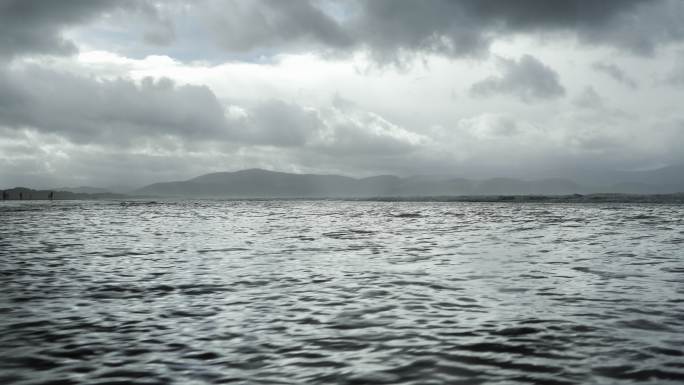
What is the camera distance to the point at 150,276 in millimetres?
18203

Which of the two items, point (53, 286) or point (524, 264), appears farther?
point (524, 264)

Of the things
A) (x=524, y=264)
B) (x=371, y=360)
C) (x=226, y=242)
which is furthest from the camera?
(x=226, y=242)

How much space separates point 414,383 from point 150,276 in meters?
13.2

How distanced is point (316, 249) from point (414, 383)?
20.1 m

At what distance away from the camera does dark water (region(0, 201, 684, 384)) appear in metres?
8.30

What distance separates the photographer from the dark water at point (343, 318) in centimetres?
830

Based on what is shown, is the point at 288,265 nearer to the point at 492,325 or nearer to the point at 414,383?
the point at 492,325

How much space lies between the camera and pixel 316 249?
2758 centimetres

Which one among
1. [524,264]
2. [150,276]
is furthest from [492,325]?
[150,276]

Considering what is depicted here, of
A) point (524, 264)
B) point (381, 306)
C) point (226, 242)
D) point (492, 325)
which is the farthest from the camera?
point (226, 242)

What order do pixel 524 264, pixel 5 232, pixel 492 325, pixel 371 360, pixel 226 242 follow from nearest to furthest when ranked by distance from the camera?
pixel 371 360 → pixel 492 325 → pixel 524 264 → pixel 226 242 → pixel 5 232

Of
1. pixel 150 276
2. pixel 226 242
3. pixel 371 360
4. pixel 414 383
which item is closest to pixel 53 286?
pixel 150 276

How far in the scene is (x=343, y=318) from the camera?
12.1 metres

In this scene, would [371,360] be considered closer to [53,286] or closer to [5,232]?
[53,286]
